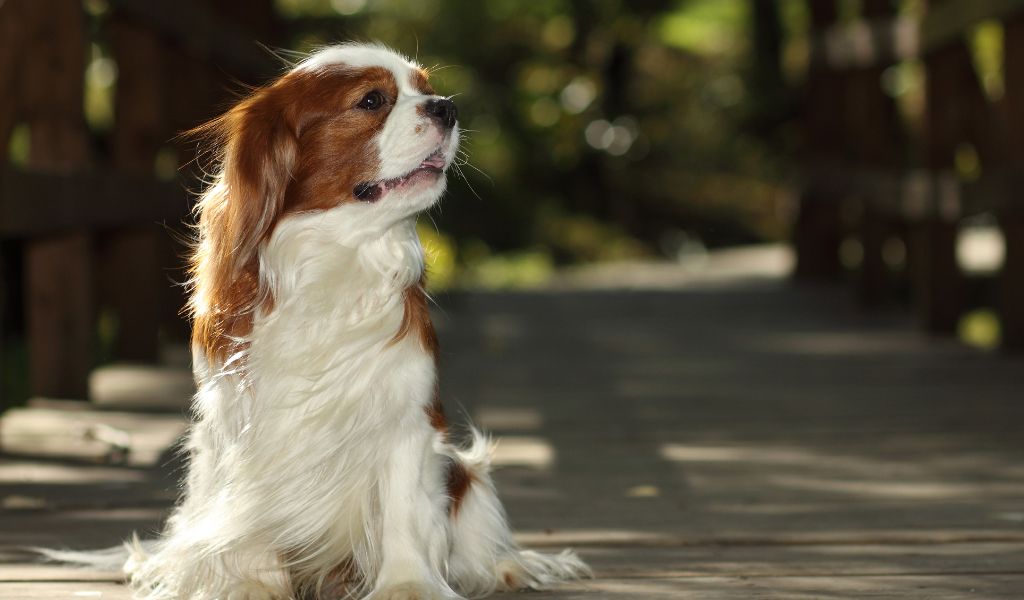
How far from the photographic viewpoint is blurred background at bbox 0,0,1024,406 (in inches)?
209

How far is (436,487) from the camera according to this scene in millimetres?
2789

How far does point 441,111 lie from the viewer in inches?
112

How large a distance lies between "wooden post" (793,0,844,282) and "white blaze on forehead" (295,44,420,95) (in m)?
7.78

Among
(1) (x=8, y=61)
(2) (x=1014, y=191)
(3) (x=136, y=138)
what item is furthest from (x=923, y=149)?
(1) (x=8, y=61)

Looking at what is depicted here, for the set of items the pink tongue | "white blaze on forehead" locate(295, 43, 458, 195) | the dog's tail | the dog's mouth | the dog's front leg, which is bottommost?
the dog's tail

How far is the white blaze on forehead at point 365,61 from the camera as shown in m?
2.85

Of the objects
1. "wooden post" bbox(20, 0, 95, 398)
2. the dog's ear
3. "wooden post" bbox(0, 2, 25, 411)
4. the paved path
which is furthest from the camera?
"wooden post" bbox(20, 0, 95, 398)

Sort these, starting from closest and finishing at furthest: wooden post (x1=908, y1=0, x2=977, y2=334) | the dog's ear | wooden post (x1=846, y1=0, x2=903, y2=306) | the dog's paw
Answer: the dog's paw < the dog's ear < wooden post (x1=908, y1=0, x2=977, y2=334) < wooden post (x1=846, y1=0, x2=903, y2=306)

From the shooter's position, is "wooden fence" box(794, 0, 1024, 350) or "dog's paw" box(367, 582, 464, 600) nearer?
"dog's paw" box(367, 582, 464, 600)

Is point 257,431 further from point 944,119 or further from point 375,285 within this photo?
point 944,119

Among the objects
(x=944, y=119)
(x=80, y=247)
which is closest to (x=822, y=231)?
(x=944, y=119)

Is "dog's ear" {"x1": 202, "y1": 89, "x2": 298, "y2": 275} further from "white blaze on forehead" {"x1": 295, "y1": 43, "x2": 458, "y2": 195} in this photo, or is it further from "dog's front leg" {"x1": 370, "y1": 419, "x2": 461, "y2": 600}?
"dog's front leg" {"x1": 370, "y1": 419, "x2": 461, "y2": 600}

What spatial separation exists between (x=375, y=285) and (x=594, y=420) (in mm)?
2645

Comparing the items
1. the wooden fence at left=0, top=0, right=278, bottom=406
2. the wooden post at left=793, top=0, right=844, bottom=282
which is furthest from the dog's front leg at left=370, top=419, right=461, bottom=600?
the wooden post at left=793, top=0, right=844, bottom=282
